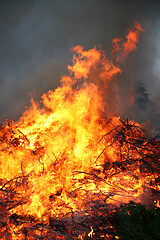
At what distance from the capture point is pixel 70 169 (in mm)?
4906

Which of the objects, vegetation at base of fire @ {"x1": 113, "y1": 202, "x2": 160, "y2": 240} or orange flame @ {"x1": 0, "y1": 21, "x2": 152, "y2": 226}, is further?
orange flame @ {"x1": 0, "y1": 21, "x2": 152, "y2": 226}

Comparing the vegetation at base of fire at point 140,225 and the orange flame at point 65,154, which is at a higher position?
the orange flame at point 65,154

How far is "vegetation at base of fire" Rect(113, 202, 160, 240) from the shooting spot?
1960 mm

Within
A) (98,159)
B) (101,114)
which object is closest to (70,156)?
(98,159)

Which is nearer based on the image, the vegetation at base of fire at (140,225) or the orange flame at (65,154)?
the vegetation at base of fire at (140,225)

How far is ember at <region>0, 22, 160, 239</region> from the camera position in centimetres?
302

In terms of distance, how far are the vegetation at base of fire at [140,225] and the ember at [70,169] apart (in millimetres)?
414

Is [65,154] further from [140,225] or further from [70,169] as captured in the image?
[140,225]

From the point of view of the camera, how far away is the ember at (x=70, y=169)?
3.02m

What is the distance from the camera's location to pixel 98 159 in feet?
17.9

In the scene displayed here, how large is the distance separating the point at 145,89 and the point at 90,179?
24.2 metres

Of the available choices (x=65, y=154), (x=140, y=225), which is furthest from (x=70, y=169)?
(x=140, y=225)

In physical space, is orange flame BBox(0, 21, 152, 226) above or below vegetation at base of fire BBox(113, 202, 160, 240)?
above

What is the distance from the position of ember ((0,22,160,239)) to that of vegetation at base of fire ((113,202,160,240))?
414 mm
